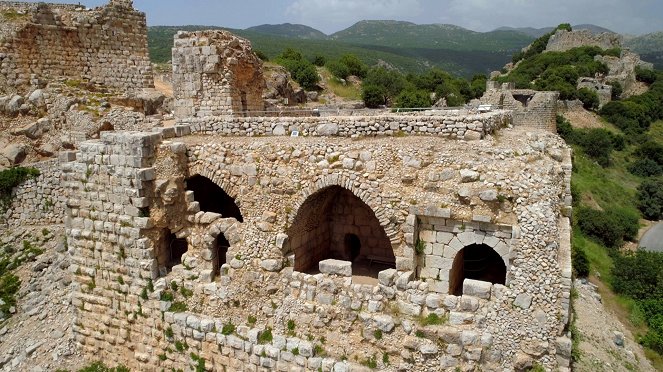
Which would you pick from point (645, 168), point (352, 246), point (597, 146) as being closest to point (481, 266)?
point (352, 246)

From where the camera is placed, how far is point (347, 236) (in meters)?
12.8

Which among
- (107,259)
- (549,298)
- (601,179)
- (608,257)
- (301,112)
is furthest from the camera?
(601,179)

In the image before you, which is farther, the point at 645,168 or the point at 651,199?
the point at 645,168

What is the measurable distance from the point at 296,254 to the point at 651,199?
32802mm

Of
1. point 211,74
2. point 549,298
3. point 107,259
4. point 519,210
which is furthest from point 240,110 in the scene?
point 549,298

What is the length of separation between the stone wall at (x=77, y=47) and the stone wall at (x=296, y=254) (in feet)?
31.5

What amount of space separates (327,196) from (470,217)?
11.7 feet

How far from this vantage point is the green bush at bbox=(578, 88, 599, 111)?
1943 inches

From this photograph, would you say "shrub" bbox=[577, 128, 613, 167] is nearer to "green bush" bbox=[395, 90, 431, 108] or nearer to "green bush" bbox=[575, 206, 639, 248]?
"green bush" bbox=[575, 206, 639, 248]

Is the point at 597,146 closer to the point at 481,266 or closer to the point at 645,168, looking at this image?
the point at 645,168

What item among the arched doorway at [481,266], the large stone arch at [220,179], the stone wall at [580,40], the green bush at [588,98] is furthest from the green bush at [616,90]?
the large stone arch at [220,179]

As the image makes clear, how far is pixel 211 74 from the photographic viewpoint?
43.5 ft

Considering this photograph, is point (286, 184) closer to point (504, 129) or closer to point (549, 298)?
point (549, 298)

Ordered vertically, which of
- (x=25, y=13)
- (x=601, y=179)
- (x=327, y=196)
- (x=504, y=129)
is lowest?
(x=601, y=179)
